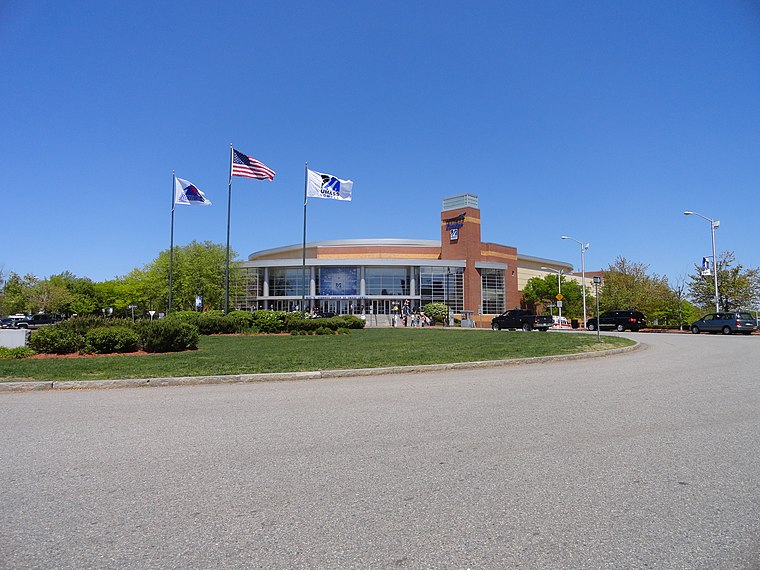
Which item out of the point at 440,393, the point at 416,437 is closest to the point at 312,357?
the point at 440,393

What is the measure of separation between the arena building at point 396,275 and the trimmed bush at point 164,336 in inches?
1918

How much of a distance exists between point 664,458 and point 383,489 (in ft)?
9.47

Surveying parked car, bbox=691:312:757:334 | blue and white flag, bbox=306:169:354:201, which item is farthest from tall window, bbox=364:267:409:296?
parked car, bbox=691:312:757:334

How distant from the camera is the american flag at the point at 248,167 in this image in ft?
106

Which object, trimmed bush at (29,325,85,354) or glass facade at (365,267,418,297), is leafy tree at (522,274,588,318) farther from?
trimmed bush at (29,325,85,354)

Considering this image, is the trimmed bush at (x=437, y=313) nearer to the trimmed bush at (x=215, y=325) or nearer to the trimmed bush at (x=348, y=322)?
the trimmed bush at (x=348, y=322)

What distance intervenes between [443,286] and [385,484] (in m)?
67.8

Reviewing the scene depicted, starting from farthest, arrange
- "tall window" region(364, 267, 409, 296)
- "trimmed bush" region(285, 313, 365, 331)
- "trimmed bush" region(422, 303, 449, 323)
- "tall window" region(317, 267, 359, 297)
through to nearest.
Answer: "tall window" region(364, 267, 409, 296), "tall window" region(317, 267, 359, 297), "trimmed bush" region(422, 303, 449, 323), "trimmed bush" region(285, 313, 365, 331)

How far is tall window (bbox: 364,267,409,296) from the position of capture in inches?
2785

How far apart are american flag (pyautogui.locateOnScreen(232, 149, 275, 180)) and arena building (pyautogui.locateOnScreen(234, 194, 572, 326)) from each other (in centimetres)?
3545

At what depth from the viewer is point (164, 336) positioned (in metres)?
18.0

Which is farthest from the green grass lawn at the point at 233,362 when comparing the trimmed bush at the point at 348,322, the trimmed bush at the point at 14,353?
the trimmed bush at the point at 348,322

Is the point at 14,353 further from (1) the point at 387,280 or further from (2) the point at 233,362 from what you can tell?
(1) the point at 387,280

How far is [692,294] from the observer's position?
158 ft
